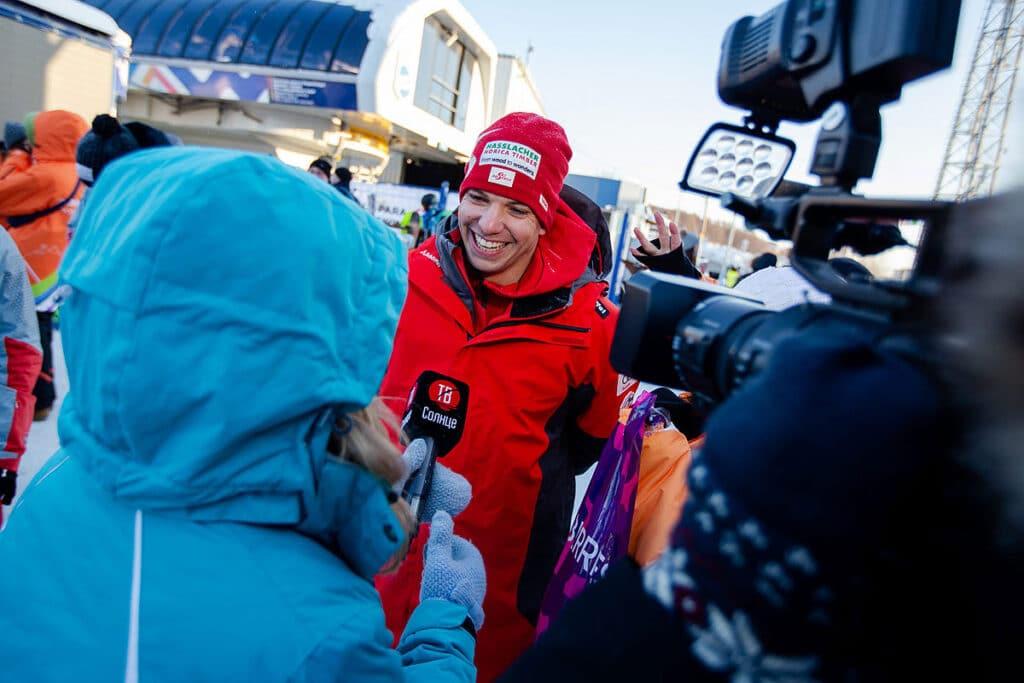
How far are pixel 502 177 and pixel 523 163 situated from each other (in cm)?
7

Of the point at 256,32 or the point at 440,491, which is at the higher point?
the point at 256,32

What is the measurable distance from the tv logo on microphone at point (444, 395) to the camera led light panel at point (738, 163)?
719 mm

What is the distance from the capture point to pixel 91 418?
0.74 meters

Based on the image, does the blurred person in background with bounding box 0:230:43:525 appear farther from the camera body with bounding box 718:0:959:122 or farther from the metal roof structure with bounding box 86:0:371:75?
the metal roof structure with bounding box 86:0:371:75

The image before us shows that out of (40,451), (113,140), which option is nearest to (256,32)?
(40,451)

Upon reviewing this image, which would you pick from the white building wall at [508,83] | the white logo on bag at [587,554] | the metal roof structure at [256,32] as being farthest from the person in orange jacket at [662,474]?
the white building wall at [508,83]

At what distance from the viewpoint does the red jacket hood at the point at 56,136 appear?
3693mm

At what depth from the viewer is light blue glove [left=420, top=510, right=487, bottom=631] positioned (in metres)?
1.04

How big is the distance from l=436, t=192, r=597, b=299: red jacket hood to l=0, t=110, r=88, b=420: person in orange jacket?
312cm

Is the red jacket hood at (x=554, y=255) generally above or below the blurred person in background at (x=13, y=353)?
above

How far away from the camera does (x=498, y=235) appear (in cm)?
173

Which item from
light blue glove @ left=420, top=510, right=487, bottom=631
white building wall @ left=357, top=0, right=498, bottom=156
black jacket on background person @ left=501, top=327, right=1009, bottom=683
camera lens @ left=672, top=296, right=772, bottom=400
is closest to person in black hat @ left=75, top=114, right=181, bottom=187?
light blue glove @ left=420, top=510, right=487, bottom=631

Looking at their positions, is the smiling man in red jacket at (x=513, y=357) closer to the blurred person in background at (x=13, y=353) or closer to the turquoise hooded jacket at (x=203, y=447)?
the turquoise hooded jacket at (x=203, y=447)

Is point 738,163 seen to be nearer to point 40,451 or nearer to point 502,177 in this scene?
point 502,177
